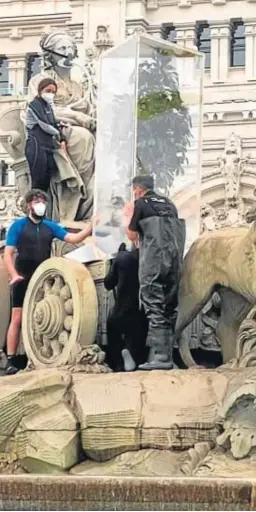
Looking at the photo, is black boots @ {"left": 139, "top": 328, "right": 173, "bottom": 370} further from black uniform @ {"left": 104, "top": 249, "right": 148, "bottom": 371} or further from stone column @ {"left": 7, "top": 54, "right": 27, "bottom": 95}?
stone column @ {"left": 7, "top": 54, "right": 27, "bottom": 95}

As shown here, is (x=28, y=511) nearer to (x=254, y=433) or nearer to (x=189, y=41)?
(x=254, y=433)

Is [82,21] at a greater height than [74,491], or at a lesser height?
greater

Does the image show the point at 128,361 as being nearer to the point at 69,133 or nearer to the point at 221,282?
the point at 221,282

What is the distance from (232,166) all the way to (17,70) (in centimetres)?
1367

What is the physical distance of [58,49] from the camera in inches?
566

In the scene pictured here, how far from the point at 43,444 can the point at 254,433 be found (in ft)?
5.60

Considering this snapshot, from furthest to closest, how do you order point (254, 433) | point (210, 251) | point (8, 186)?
point (8, 186) → point (210, 251) → point (254, 433)

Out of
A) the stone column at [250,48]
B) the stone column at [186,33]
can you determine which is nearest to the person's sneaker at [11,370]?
the stone column at [250,48]

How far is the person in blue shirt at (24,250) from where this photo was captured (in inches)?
486

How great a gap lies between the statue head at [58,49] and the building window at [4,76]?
43043mm

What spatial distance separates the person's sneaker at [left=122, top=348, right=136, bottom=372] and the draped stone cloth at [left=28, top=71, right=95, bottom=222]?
223cm

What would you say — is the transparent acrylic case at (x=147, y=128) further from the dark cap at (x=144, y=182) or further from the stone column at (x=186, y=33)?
the stone column at (x=186, y=33)

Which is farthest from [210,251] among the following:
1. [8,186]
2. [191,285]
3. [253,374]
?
[8,186]

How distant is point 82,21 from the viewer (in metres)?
54.3
